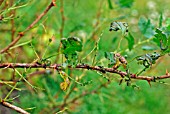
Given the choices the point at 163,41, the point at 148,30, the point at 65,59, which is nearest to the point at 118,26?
the point at 163,41

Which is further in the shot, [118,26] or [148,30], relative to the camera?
[148,30]

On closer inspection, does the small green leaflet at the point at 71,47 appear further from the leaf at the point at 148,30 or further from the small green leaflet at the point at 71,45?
the leaf at the point at 148,30

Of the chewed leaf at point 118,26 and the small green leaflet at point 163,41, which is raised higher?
the chewed leaf at point 118,26

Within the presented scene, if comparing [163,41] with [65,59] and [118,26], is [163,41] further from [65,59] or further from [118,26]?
[65,59]

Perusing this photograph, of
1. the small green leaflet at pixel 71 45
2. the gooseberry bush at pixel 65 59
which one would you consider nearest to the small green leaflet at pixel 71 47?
the small green leaflet at pixel 71 45

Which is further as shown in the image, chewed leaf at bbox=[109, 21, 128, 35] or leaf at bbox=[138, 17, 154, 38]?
leaf at bbox=[138, 17, 154, 38]

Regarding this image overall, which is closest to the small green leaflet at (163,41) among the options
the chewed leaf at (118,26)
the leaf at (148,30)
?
the chewed leaf at (118,26)

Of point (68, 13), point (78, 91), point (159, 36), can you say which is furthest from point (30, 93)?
point (159, 36)

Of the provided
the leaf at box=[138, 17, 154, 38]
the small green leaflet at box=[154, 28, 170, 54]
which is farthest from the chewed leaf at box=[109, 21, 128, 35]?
the leaf at box=[138, 17, 154, 38]

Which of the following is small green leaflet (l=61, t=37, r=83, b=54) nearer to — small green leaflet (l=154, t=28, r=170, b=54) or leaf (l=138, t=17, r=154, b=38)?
small green leaflet (l=154, t=28, r=170, b=54)

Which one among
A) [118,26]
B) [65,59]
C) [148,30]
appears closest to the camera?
[118,26]

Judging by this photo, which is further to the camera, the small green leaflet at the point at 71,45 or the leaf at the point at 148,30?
the leaf at the point at 148,30

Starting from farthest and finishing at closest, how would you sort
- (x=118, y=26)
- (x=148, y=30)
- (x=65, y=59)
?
(x=65, y=59)
(x=148, y=30)
(x=118, y=26)

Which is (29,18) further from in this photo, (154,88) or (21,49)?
(154,88)
